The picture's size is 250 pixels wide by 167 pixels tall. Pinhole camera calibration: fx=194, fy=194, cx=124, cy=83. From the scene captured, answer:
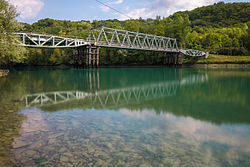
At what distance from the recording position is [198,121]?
8812mm

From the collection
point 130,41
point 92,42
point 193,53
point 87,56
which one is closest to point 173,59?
point 193,53

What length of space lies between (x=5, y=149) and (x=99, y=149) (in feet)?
8.89

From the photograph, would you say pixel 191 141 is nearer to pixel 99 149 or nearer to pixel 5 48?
pixel 99 149

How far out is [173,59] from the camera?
77.3 m

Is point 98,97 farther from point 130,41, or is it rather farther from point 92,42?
point 130,41

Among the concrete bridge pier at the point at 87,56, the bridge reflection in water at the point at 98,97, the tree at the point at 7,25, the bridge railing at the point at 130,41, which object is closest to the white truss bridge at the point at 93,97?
the bridge reflection in water at the point at 98,97

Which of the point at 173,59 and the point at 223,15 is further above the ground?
the point at 223,15

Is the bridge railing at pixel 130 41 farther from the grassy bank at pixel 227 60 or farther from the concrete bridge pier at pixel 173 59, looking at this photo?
the grassy bank at pixel 227 60

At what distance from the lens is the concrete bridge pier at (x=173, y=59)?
76.0 metres

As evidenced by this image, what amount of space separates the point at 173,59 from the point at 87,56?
36995mm

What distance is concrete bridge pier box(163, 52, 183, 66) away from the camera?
76.0 m

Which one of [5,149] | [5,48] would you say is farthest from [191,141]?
[5,48]

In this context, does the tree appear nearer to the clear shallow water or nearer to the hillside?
the clear shallow water

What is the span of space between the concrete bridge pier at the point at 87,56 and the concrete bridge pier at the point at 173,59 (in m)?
31.7
